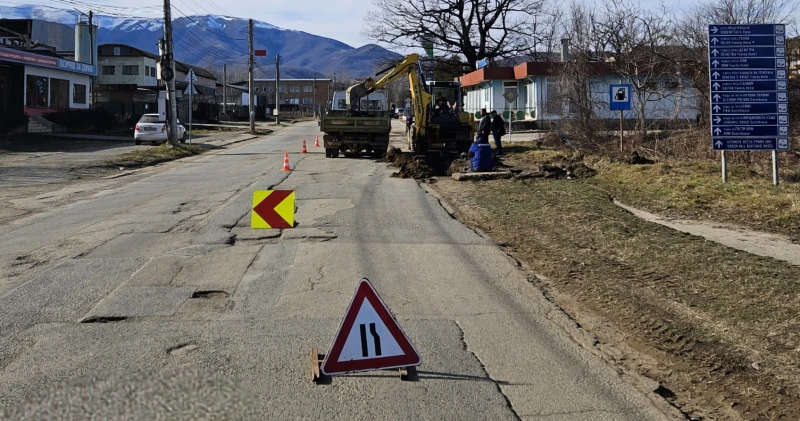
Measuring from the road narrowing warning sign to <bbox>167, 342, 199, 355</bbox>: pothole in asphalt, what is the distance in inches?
153

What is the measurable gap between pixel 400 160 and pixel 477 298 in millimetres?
15966

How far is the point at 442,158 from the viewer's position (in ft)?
86.5

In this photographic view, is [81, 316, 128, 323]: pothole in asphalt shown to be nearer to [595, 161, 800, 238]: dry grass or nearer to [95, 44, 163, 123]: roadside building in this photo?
[595, 161, 800, 238]: dry grass

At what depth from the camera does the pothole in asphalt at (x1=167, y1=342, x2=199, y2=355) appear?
6.00 meters

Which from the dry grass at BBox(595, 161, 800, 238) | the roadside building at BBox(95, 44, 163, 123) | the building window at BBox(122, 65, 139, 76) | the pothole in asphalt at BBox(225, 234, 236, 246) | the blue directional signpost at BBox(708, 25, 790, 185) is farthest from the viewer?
the building window at BBox(122, 65, 139, 76)

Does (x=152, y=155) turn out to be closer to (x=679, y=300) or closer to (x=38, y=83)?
(x=38, y=83)

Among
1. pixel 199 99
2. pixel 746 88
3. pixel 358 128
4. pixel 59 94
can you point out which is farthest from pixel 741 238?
pixel 199 99

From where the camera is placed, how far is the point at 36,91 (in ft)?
140

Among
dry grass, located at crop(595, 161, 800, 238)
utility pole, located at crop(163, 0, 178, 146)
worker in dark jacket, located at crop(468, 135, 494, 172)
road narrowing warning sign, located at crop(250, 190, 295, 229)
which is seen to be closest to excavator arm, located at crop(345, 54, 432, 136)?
worker in dark jacket, located at crop(468, 135, 494, 172)

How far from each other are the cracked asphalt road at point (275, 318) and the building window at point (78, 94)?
37608 mm

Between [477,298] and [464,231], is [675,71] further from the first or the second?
[477,298]

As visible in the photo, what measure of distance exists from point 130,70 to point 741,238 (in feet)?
228

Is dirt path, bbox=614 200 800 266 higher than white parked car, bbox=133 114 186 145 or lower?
lower

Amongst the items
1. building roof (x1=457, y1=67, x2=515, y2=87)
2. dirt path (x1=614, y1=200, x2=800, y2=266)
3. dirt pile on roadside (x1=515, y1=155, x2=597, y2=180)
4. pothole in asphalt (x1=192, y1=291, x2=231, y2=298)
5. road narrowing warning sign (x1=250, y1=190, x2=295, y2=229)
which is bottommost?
pothole in asphalt (x1=192, y1=291, x2=231, y2=298)
